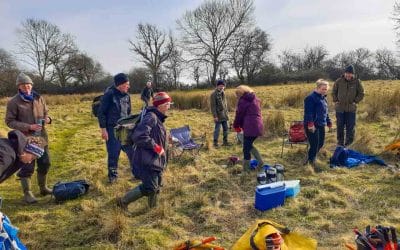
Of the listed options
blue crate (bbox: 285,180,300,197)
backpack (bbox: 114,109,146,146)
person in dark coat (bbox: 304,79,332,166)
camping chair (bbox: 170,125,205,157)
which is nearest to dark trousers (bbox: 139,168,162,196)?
backpack (bbox: 114,109,146,146)

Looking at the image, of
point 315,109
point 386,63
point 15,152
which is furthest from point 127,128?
point 386,63

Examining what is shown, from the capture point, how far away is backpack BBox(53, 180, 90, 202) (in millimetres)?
5863

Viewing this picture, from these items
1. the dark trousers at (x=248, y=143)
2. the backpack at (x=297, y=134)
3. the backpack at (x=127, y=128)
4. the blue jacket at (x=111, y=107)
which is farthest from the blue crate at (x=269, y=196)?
the backpack at (x=297, y=134)

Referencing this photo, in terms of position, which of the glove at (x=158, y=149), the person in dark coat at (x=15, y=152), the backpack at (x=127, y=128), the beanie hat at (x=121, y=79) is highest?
the beanie hat at (x=121, y=79)

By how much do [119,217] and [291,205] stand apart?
7.87 ft

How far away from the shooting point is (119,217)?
176 inches

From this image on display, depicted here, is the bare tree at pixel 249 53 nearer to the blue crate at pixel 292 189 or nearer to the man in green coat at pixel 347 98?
the man in green coat at pixel 347 98

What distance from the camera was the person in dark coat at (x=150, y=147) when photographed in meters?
4.77

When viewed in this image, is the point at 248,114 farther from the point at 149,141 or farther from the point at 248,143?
the point at 149,141

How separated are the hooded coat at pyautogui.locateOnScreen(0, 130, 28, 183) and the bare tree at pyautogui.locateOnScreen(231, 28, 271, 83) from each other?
1508 inches

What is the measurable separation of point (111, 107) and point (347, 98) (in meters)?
5.22

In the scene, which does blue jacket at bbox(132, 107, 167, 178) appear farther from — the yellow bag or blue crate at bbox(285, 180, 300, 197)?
blue crate at bbox(285, 180, 300, 197)

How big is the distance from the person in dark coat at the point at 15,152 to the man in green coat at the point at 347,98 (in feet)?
23.3

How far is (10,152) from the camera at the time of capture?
269 centimetres
